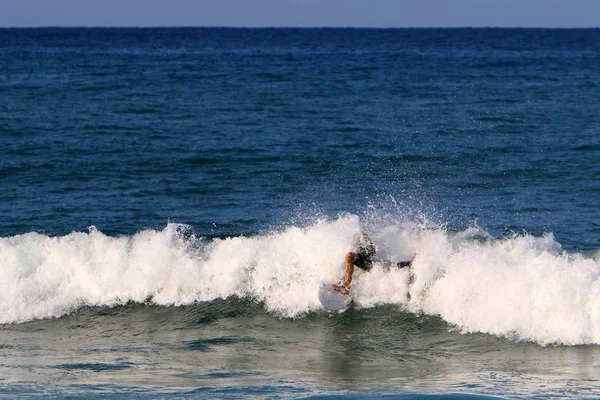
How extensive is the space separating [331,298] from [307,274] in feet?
3.42

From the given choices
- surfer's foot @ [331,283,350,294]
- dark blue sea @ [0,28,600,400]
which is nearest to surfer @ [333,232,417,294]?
surfer's foot @ [331,283,350,294]

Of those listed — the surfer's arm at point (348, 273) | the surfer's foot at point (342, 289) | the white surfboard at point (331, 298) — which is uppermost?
the surfer's arm at point (348, 273)

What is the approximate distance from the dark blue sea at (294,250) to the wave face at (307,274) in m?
0.03

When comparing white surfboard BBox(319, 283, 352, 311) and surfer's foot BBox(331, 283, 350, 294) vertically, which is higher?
surfer's foot BBox(331, 283, 350, 294)

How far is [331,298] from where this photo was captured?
12.4 metres

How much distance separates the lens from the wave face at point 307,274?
38.7 ft

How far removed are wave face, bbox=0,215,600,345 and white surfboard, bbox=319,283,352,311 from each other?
505mm

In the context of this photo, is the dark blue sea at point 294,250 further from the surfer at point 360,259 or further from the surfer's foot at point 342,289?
the surfer's foot at point 342,289

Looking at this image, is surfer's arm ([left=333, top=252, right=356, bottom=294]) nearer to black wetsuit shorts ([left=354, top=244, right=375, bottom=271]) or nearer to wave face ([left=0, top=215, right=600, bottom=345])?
black wetsuit shorts ([left=354, top=244, right=375, bottom=271])

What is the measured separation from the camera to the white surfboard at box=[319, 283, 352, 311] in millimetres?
12352

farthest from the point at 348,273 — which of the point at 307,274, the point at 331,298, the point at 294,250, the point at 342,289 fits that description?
the point at 294,250

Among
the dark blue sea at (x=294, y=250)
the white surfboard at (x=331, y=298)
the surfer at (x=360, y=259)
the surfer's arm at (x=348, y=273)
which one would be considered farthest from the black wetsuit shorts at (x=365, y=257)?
the white surfboard at (x=331, y=298)

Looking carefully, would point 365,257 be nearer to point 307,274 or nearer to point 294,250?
point 307,274

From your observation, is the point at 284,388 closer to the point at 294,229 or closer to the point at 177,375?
the point at 177,375
